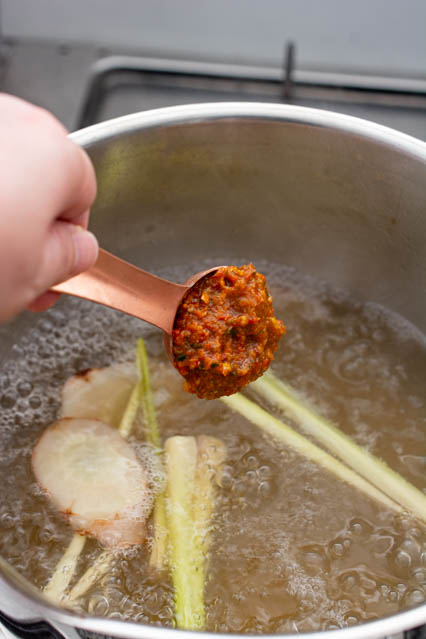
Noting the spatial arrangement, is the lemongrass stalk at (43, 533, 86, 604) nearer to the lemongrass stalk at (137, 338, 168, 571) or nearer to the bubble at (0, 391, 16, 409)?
the lemongrass stalk at (137, 338, 168, 571)

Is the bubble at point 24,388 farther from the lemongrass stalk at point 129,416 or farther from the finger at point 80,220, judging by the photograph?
the finger at point 80,220

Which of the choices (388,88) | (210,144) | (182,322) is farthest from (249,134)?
(388,88)

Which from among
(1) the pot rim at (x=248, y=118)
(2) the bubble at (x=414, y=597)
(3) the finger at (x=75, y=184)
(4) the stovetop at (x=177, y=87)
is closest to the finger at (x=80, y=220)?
(3) the finger at (x=75, y=184)

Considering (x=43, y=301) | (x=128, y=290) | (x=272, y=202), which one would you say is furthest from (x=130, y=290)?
(x=272, y=202)

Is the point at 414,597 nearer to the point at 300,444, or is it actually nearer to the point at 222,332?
the point at 300,444

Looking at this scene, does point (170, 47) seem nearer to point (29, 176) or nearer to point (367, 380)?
point (367, 380)
